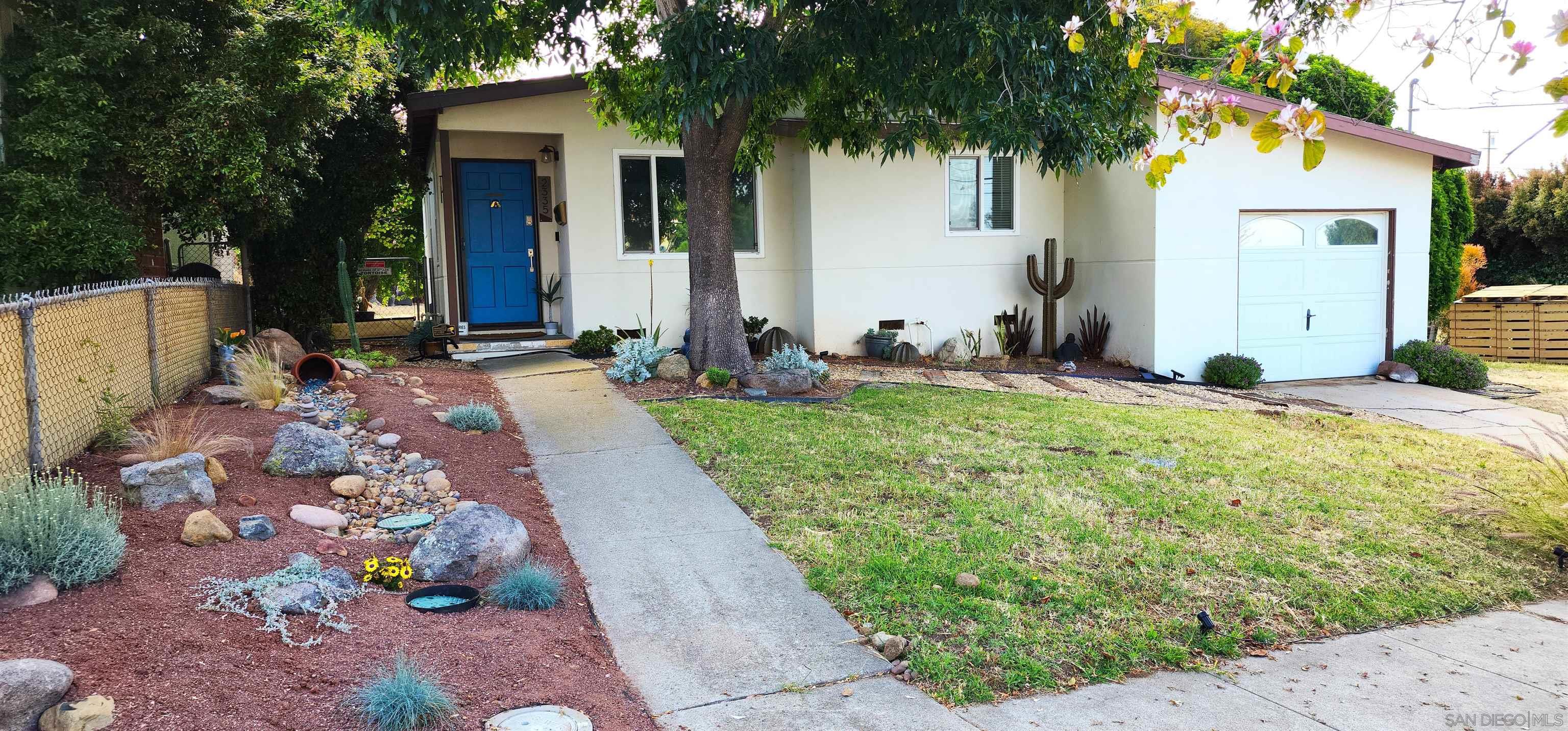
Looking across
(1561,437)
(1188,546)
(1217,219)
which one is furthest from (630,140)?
(1561,437)

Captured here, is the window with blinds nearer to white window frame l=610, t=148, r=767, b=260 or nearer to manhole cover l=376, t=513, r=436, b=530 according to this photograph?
white window frame l=610, t=148, r=767, b=260

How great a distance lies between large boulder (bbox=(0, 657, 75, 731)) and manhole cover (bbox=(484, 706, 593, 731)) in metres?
1.25

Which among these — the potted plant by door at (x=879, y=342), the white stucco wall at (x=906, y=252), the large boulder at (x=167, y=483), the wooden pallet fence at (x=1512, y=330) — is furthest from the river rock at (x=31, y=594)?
the wooden pallet fence at (x=1512, y=330)

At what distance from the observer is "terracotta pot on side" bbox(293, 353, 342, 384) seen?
8.46 m

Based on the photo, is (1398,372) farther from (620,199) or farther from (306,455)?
(306,455)

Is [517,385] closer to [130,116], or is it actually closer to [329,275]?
[130,116]

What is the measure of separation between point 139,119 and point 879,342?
8.92 m

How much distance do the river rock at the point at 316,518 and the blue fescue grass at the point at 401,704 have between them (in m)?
1.90

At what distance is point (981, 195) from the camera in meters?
13.9

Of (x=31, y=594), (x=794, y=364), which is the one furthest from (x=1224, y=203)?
(x=31, y=594)

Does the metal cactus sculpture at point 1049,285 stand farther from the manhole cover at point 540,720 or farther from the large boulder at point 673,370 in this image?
the manhole cover at point 540,720

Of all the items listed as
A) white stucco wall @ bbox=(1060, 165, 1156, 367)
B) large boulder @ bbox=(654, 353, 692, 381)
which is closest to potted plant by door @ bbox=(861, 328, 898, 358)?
white stucco wall @ bbox=(1060, 165, 1156, 367)

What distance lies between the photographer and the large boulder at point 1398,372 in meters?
13.1

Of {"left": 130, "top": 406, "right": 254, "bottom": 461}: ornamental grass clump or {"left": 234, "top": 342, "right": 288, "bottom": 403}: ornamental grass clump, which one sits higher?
{"left": 234, "top": 342, "right": 288, "bottom": 403}: ornamental grass clump
